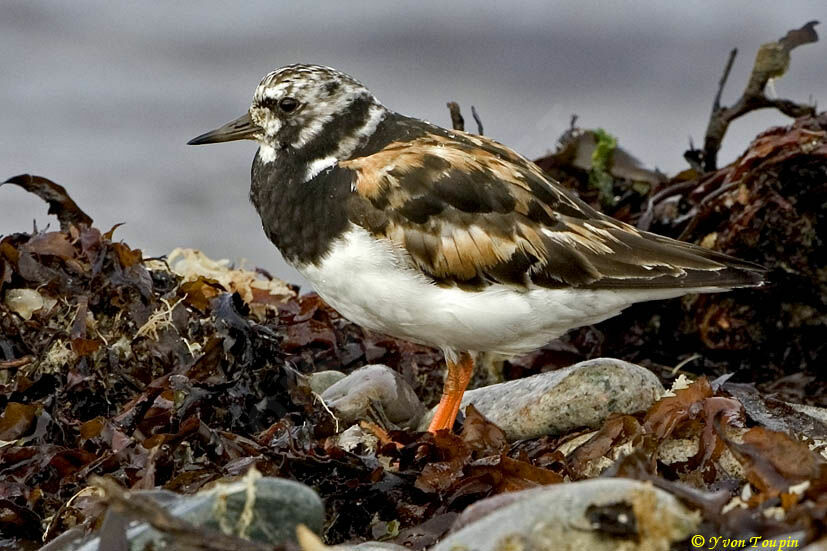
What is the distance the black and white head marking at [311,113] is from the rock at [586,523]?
81.7 inches

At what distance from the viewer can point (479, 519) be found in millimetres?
2062

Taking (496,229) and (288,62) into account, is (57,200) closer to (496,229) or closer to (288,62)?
(496,229)

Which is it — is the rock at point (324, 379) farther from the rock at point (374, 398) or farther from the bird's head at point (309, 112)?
the bird's head at point (309, 112)

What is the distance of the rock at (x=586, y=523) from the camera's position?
1.89 m

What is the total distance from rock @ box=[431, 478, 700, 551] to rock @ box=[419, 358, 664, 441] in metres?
1.41

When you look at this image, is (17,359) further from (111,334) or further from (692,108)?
(692,108)

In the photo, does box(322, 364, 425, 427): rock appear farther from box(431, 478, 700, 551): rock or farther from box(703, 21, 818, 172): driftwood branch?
box(703, 21, 818, 172): driftwood branch

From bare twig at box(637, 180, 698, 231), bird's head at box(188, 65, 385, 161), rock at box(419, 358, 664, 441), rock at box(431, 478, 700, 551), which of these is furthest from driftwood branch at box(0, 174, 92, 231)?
rock at box(431, 478, 700, 551)

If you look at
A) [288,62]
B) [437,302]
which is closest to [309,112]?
[437,302]

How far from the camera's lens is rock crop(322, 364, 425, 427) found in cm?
360

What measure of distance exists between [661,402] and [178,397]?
143 cm

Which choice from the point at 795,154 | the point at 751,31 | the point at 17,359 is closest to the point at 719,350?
the point at 795,154

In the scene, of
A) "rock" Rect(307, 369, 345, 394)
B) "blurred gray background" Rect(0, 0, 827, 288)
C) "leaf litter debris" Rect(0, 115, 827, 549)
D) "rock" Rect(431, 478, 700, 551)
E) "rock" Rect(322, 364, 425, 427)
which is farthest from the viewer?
"blurred gray background" Rect(0, 0, 827, 288)

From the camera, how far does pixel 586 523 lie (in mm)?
1903
